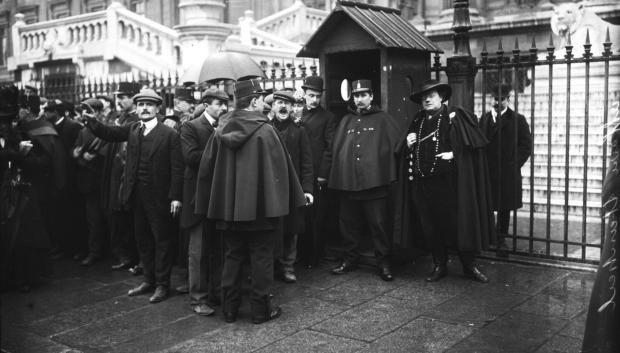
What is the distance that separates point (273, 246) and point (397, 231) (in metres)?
1.69

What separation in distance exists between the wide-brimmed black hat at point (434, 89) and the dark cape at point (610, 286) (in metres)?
3.73

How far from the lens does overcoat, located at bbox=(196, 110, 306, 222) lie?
5.47 m

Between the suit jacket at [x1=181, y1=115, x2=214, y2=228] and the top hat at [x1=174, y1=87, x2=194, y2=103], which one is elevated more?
the top hat at [x1=174, y1=87, x2=194, y2=103]

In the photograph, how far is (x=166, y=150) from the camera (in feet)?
21.1

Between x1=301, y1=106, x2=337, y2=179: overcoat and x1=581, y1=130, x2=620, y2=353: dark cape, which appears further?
x1=301, y1=106, x2=337, y2=179: overcoat

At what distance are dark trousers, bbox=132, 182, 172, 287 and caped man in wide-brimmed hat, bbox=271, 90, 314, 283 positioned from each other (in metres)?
1.11

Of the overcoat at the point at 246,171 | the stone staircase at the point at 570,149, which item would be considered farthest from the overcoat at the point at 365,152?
the stone staircase at the point at 570,149

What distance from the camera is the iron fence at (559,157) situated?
6824 mm

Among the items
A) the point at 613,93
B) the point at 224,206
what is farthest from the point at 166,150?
the point at 613,93

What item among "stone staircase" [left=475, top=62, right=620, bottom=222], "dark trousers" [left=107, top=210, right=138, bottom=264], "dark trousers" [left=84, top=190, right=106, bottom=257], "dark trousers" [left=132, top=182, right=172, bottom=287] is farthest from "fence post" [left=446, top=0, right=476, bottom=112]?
"dark trousers" [left=84, top=190, right=106, bottom=257]

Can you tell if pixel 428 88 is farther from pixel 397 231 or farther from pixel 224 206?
pixel 224 206

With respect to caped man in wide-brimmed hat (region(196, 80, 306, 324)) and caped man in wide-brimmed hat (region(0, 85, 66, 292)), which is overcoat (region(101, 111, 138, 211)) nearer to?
caped man in wide-brimmed hat (region(0, 85, 66, 292))

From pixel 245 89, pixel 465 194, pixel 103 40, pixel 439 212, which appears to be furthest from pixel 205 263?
pixel 103 40

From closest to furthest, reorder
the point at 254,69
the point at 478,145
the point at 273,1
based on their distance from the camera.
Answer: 1. the point at 478,145
2. the point at 254,69
3. the point at 273,1
